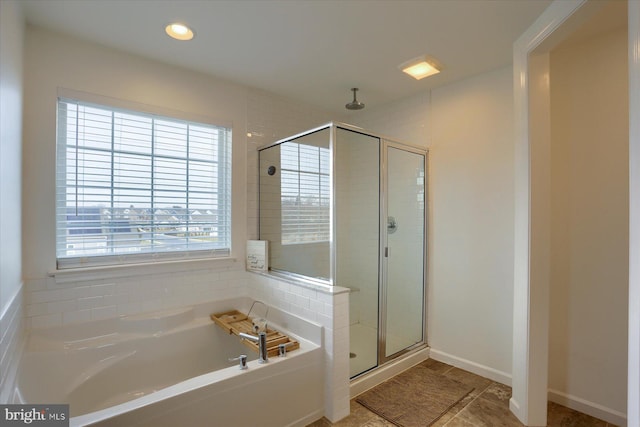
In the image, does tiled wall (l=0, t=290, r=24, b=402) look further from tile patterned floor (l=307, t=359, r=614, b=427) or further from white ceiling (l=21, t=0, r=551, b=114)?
white ceiling (l=21, t=0, r=551, b=114)

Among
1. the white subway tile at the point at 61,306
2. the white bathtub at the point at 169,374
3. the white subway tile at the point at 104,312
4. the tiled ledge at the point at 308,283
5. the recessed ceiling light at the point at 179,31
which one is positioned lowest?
the white bathtub at the point at 169,374

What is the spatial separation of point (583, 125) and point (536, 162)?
56 cm

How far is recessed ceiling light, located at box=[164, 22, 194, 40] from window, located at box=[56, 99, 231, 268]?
677 mm

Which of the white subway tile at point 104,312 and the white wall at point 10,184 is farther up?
the white wall at point 10,184

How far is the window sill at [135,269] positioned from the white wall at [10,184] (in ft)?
0.87

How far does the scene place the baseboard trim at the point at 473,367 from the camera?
2.49 metres

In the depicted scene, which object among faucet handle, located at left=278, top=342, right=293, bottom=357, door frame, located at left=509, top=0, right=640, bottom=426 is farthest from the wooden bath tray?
door frame, located at left=509, top=0, right=640, bottom=426

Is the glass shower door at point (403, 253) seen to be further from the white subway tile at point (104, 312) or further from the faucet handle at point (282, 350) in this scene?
the white subway tile at point (104, 312)

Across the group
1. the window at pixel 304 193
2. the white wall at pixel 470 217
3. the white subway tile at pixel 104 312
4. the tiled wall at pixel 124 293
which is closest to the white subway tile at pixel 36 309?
the tiled wall at pixel 124 293

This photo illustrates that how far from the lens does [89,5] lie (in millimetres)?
1825

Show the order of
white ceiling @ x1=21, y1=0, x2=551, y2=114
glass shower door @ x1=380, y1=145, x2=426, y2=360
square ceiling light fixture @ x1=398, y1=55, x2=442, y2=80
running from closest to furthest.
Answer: white ceiling @ x1=21, y1=0, x2=551, y2=114 → square ceiling light fixture @ x1=398, y1=55, x2=442, y2=80 → glass shower door @ x1=380, y1=145, x2=426, y2=360

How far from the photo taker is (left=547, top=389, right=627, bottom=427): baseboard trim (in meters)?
1.98

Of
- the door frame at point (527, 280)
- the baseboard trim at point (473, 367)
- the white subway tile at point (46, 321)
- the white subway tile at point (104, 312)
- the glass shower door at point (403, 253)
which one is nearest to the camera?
the door frame at point (527, 280)

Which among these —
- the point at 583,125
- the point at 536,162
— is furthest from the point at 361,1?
the point at 583,125
